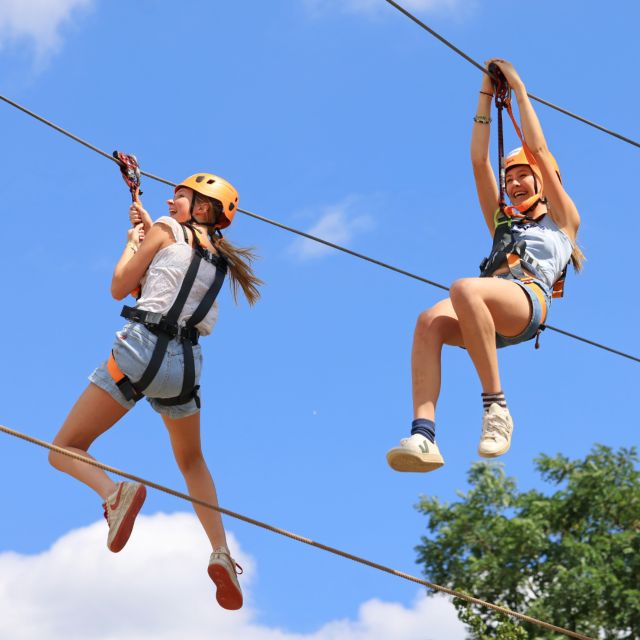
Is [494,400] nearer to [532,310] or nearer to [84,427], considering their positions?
[532,310]

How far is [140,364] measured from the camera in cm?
560

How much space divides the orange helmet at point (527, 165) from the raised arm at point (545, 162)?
71 millimetres

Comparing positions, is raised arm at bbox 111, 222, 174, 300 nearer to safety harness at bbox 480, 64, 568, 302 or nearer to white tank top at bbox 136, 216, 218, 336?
white tank top at bbox 136, 216, 218, 336

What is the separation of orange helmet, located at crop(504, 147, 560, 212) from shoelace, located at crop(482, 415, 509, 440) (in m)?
1.22

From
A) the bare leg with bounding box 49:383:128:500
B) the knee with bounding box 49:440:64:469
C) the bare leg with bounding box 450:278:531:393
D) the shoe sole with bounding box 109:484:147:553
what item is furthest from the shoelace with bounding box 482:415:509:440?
the knee with bounding box 49:440:64:469

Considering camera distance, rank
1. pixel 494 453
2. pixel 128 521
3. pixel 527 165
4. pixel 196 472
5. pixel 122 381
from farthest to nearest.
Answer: pixel 527 165 → pixel 196 472 → pixel 122 381 → pixel 494 453 → pixel 128 521

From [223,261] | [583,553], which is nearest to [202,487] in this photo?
[223,261]

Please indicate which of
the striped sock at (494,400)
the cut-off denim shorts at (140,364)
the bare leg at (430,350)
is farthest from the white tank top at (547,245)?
the cut-off denim shorts at (140,364)

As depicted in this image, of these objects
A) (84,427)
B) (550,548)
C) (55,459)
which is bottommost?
(55,459)

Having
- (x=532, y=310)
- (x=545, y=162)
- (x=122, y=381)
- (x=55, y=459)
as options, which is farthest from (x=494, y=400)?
(x=55, y=459)

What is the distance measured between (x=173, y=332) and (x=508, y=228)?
5.75ft

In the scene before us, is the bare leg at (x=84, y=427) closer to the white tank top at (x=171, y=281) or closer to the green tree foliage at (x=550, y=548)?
the white tank top at (x=171, y=281)

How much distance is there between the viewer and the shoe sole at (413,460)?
17.8 feet

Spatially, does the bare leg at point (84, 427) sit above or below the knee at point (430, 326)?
below
